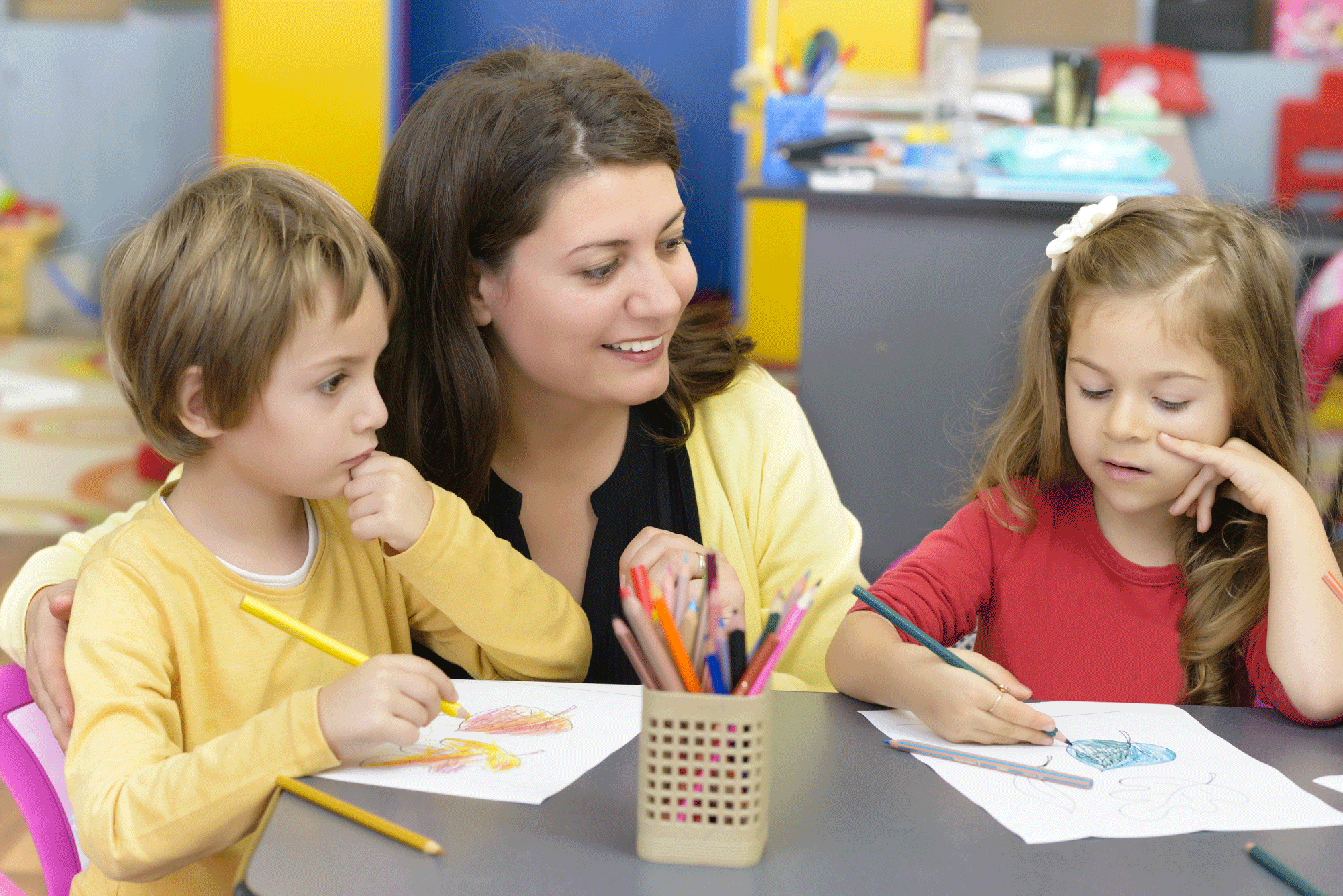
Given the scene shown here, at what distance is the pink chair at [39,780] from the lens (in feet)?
3.24

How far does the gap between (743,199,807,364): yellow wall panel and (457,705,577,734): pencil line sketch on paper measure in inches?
146

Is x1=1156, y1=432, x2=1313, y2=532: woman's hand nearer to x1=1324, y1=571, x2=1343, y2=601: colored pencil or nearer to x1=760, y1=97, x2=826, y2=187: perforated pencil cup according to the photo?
x1=1324, y1=571, x2=1343, y2=601: colored pencil

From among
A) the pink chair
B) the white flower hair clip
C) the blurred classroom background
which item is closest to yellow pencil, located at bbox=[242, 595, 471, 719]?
the pink chair

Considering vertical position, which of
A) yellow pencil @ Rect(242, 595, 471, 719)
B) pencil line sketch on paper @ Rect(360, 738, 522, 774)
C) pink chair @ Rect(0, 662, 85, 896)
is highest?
yellow pencil @ Rect(242, 595, 471, 719)

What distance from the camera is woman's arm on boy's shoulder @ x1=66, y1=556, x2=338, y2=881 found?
0.80m

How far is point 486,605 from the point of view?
1.09 metres

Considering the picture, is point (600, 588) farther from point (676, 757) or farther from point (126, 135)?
point (126, 135)

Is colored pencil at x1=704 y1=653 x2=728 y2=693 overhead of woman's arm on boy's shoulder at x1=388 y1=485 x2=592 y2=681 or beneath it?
overhead

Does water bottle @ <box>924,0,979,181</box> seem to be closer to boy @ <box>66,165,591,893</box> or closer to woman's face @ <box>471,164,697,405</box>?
woman's face @ <box>471,164,697,405</box>

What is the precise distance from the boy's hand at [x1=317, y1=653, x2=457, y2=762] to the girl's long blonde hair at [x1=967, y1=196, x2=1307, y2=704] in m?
0.64

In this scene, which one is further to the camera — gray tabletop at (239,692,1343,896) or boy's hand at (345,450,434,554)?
boy's hand at (345,450,434,554)

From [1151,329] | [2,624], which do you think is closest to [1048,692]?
A: [1151,329]

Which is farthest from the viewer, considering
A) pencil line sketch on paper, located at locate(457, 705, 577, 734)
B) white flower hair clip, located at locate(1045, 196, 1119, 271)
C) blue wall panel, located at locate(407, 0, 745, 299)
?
blue wall panel, located at locate(407, 0, 745, 299)

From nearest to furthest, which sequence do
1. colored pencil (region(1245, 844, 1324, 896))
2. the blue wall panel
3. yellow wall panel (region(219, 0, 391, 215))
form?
colored pencil (region(1245, 844, 1324, 896)) → yellow wall panel (region(219, 0, 391, 215)) → the blue wall panel
